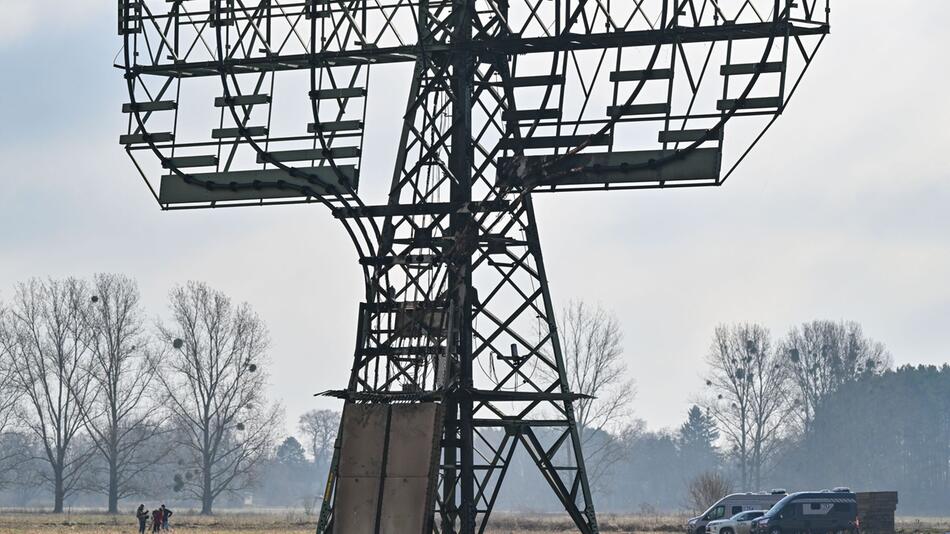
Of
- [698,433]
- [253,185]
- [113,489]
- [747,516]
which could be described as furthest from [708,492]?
[698,433]

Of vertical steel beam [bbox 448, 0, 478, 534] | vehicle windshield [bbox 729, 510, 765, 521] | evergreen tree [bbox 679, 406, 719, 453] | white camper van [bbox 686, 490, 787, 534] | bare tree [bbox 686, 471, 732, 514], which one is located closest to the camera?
vertical steel beam [bbox 448, 0, 478, 534]

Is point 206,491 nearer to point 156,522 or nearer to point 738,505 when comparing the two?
point 156,522

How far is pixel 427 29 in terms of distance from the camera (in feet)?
97.7

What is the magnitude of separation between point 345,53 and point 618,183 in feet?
19.9

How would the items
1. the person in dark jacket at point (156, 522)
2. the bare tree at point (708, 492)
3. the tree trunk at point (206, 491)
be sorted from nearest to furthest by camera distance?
the person in dark jacket at point (156, 522)
the bare tree at point (708, 492)
the tree trunk at point (206, 491)

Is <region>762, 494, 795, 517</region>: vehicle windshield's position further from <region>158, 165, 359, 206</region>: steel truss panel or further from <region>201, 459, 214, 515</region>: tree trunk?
<region>201, 459, 214, 515</region>: tree trunk

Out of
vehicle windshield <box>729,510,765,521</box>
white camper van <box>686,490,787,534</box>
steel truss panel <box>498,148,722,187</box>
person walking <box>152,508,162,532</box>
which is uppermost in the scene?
steel truss panel <box>498,148,722,187</box>

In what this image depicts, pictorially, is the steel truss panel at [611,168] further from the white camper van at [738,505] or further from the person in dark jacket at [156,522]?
the white camper van at [738,505]

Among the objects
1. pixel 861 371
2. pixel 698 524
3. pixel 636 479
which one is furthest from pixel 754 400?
pixel 636 479

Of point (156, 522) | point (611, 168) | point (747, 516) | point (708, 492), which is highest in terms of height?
point (611, 168)

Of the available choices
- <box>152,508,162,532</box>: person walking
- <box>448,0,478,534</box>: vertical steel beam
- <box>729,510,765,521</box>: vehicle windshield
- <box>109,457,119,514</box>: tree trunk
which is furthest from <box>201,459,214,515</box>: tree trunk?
<box>448,0,478,534</box>: vertical steel beam

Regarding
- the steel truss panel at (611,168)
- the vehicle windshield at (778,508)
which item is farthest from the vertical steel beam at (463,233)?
the vehicle windshield at (778,508)

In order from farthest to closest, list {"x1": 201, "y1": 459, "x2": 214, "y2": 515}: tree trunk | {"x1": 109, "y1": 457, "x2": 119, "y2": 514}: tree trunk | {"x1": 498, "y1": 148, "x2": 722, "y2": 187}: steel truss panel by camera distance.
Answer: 1. {"x1": 201, "y1": 459, "x2": 214, "y2": 515}: tree trunk
2. {"x1": 109, "y1": 457, "x2": 119, "y2": 514}: tree trunk
3. {"x1": 498, "y1": 148, "x2": 722, "y2": 187}: steel truss panel

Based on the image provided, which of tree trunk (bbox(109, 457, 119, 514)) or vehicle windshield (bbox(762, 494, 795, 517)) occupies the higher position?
tree trunk (bbox(109, 457, 119, 514))
